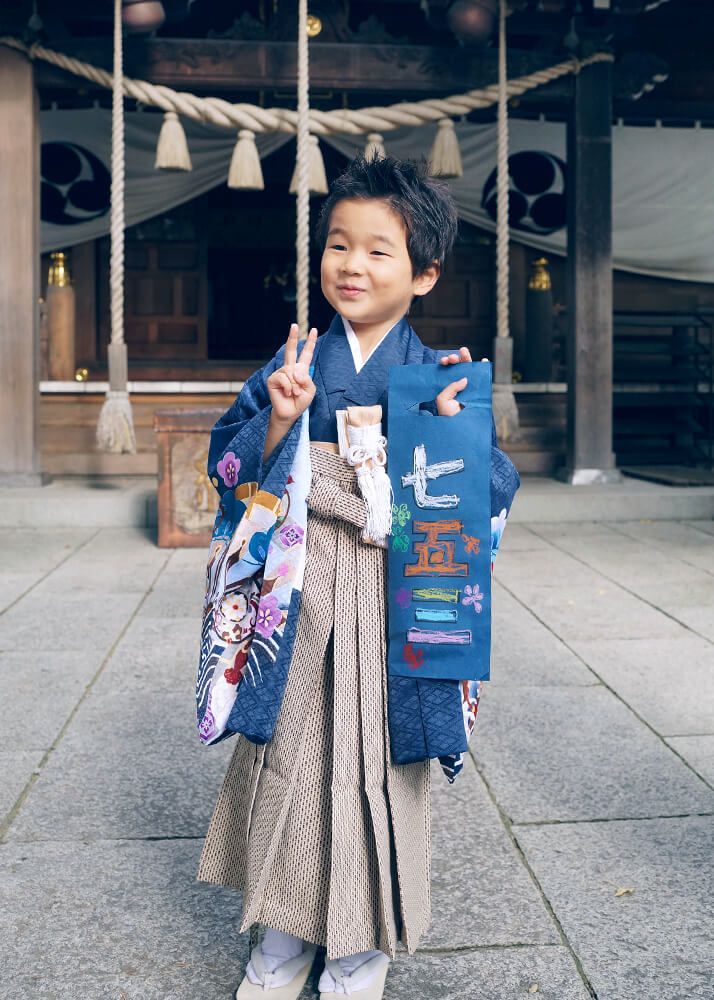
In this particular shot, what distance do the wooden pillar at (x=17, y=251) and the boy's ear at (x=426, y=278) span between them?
591 cm

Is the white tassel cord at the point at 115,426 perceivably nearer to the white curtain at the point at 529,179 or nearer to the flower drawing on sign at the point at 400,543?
the white curtain at the point at 529,179

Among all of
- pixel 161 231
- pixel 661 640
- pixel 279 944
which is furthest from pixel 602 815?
pixel 161 231

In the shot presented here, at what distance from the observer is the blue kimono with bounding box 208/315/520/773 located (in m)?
1.77

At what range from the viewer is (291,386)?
174 cm

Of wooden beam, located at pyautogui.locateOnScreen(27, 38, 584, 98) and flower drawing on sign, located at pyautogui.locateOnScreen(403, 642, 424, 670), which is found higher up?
wooden beam, located at pyautogui.locateOnScreen(27, 38, 584, 98)

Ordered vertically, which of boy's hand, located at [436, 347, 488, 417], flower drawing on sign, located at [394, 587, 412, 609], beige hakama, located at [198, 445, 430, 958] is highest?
boy's hand, located at [436, 347, 488, 417]

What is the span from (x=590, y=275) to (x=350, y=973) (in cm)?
661

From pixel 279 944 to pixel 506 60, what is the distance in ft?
23.0

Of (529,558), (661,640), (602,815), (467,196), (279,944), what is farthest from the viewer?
(467,196)

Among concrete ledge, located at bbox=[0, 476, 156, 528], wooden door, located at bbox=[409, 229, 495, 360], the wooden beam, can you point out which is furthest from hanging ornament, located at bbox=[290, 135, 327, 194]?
wooden door, located at bbox=[409, 229, 495, 360]

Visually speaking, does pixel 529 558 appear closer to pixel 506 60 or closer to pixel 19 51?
pixel 506 60

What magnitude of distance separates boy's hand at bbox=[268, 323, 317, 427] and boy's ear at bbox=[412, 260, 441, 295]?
0.85 ft

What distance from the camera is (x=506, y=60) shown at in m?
7.49

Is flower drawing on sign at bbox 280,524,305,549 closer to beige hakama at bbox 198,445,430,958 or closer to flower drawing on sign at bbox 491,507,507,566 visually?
beige hakama at bbox 198,445,430,958
